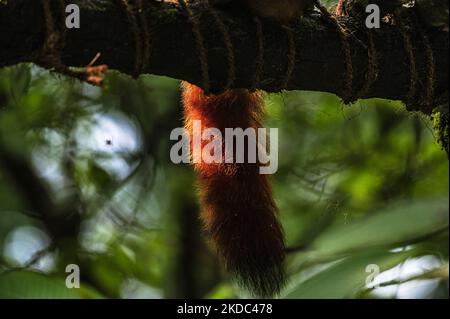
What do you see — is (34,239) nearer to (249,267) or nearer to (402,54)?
(249,267)

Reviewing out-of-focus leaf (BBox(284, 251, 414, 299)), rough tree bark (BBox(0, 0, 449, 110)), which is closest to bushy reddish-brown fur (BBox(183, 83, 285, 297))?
rough tree bark (BBox(0, 0, 449, 110))

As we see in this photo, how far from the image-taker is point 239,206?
7.13ft

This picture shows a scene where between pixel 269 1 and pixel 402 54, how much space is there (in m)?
0.38

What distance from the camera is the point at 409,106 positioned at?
203 centimetres

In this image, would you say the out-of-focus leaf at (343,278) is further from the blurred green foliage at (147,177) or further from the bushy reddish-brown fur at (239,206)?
the blurred green foliage at (147,177)

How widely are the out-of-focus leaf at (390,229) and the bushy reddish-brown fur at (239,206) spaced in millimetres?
309

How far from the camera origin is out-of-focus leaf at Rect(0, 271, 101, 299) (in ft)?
5.25

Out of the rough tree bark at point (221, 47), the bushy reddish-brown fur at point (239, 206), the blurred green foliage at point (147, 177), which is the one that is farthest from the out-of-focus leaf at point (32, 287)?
the blurred green foliage at point (147, 177)

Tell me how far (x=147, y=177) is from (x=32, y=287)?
8.56ft

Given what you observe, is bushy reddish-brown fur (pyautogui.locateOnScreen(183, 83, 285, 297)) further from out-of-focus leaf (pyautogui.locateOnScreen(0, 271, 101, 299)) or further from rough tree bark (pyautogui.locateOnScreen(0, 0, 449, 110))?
out-of-focus leaf (pyautogui.locateOnScreen(0, 271, 101, 299))

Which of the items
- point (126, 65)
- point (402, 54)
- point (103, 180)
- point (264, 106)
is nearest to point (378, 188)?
point (103, 180)

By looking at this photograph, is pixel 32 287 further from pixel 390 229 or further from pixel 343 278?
pixel 390 229
